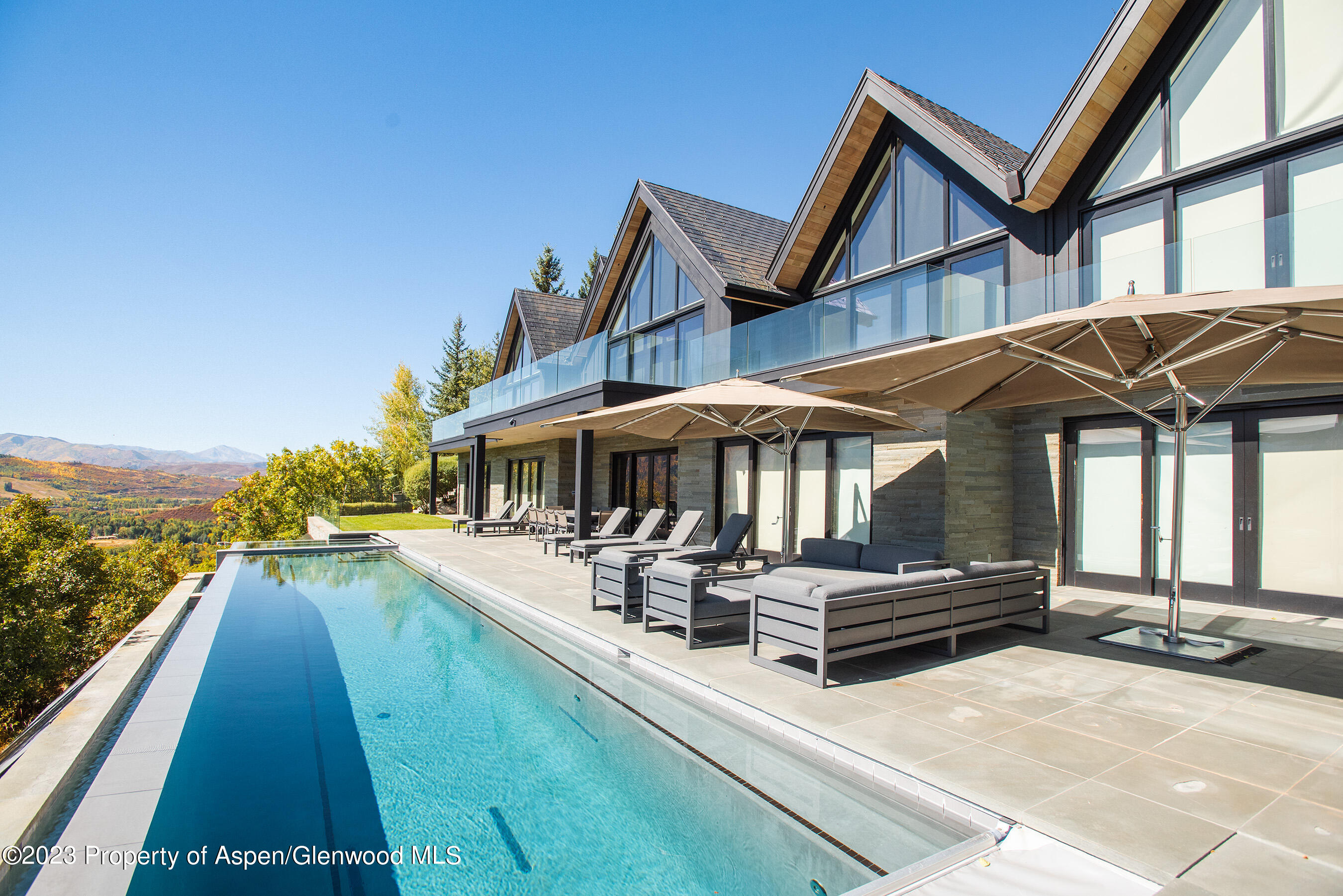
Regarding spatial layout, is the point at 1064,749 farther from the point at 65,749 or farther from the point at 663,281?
the point at 663,281

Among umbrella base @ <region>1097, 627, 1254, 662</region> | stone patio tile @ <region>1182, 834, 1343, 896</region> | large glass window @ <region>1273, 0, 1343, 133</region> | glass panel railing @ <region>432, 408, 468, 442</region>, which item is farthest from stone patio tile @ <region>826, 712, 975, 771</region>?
glass panel railing @ <region>432, 408, 468, 442</region>

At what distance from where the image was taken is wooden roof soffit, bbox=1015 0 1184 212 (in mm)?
9156

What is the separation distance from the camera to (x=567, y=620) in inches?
287

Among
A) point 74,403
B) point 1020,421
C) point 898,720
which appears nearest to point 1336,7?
point 1020,421

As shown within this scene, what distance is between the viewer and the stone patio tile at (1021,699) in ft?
14.9

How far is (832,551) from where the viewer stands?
319 inches

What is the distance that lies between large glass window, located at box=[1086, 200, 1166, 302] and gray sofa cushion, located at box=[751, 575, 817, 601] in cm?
621

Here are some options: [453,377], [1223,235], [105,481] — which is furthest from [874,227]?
[105,481]

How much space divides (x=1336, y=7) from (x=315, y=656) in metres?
13.9

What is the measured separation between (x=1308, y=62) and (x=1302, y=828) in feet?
31.5

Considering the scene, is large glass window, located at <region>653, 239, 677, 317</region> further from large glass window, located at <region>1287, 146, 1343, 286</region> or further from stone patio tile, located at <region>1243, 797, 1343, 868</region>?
stone patio tile, located at <region>1243, 797, 1343, 868</region>

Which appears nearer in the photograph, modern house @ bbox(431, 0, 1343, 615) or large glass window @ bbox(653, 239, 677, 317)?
modern house @ bbox(431, 0, 1343, 615)

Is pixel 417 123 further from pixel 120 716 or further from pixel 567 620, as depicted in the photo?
pixel 120 716

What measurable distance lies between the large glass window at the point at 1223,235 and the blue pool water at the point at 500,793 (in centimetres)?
A: 807
